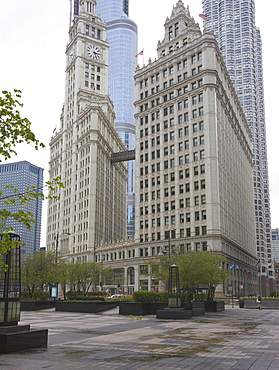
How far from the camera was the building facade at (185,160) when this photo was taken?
263 feet

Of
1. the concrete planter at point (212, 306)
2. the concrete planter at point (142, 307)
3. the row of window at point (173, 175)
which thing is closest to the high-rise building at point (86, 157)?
the row of window at point (173, 175)

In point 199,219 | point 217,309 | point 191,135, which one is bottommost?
point 217,309

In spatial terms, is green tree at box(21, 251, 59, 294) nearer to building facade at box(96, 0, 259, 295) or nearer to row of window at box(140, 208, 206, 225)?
building facade at box(96, 0, 259, 295)

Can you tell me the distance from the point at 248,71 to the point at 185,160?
102301 mm

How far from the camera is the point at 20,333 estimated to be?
43.5 feet

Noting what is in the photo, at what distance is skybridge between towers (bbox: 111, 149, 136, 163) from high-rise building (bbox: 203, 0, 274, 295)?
215 ft

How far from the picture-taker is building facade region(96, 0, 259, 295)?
80.2 metres

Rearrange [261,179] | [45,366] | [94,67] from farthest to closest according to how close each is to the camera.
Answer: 1. [261,179]
2. [94,67]
3. [45,366]

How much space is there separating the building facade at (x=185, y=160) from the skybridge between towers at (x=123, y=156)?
70.3ft

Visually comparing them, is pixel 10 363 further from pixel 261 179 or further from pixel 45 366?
pixel 261 179

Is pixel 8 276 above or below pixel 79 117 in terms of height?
below

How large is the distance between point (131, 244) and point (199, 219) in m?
20.4

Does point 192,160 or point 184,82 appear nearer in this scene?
point 192,160

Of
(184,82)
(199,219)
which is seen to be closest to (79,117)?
(184,82)
